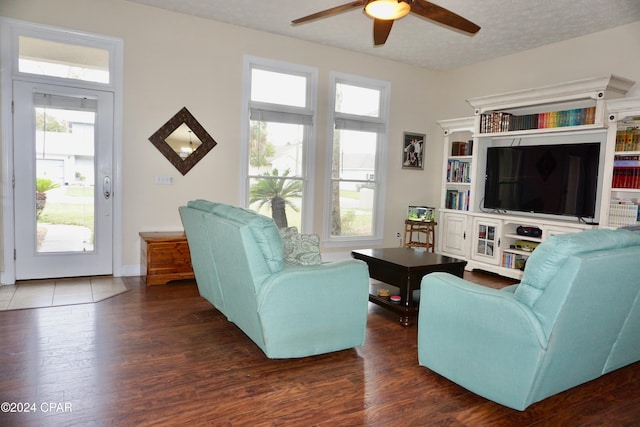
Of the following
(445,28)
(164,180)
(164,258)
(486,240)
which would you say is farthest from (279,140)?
(486,240)

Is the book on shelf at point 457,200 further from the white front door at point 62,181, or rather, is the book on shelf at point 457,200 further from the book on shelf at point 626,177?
the white front door at point 62,181

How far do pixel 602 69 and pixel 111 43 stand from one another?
219 inches

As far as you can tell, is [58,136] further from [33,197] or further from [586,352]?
[586,352]

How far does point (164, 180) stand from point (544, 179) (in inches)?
183

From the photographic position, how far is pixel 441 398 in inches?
92.4

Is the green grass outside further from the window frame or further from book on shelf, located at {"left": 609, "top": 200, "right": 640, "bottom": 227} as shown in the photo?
book on shelf, located at {"left": 609, "top": 200, "right": 640, "bottom": 227}

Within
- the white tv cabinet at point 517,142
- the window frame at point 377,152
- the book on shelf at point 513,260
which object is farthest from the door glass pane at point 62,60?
the book on shelf at point 513,260

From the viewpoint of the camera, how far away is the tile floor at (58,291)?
12.2 ft

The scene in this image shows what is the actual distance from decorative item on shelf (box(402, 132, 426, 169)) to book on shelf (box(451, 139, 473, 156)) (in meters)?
0.53

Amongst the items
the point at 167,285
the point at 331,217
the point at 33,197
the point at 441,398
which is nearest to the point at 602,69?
the point at 331,217

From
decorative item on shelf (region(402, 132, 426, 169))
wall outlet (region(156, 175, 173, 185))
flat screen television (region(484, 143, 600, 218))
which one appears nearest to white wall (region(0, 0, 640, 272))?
wall outlet (region(156, 175, 173, 185))

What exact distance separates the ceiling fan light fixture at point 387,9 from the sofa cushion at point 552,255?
1941 mm

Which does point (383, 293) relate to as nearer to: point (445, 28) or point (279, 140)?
point (279, 140)

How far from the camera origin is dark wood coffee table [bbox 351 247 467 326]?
3.54 meters
